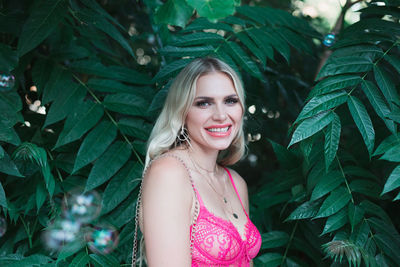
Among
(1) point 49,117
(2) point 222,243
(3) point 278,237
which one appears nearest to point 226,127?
(2) point 222,243

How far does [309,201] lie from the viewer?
218 centimetres

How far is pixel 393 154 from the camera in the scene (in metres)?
1.87

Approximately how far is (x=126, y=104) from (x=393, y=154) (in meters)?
1.40

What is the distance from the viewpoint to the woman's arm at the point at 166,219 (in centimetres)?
179

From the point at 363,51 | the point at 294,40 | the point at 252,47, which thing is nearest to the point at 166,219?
the point at 252,47

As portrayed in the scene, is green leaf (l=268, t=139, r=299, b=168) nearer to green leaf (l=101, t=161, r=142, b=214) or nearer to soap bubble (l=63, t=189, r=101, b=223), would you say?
green leaf (l=101, t=161, r=142, b=214)

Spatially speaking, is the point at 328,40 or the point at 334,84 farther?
the point at 328,40

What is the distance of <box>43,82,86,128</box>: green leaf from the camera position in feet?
7.39

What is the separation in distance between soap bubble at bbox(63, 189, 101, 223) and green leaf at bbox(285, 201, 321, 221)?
3.30ft

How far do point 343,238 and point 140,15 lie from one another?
2854mm

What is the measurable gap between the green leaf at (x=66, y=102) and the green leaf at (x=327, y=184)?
53.1 inches

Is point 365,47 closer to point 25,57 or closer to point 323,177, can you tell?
point 323,177

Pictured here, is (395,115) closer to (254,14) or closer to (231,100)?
(231,100)

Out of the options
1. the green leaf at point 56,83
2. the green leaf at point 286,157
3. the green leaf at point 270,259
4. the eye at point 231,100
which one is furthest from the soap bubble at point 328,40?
the green leaf at point 56,83
